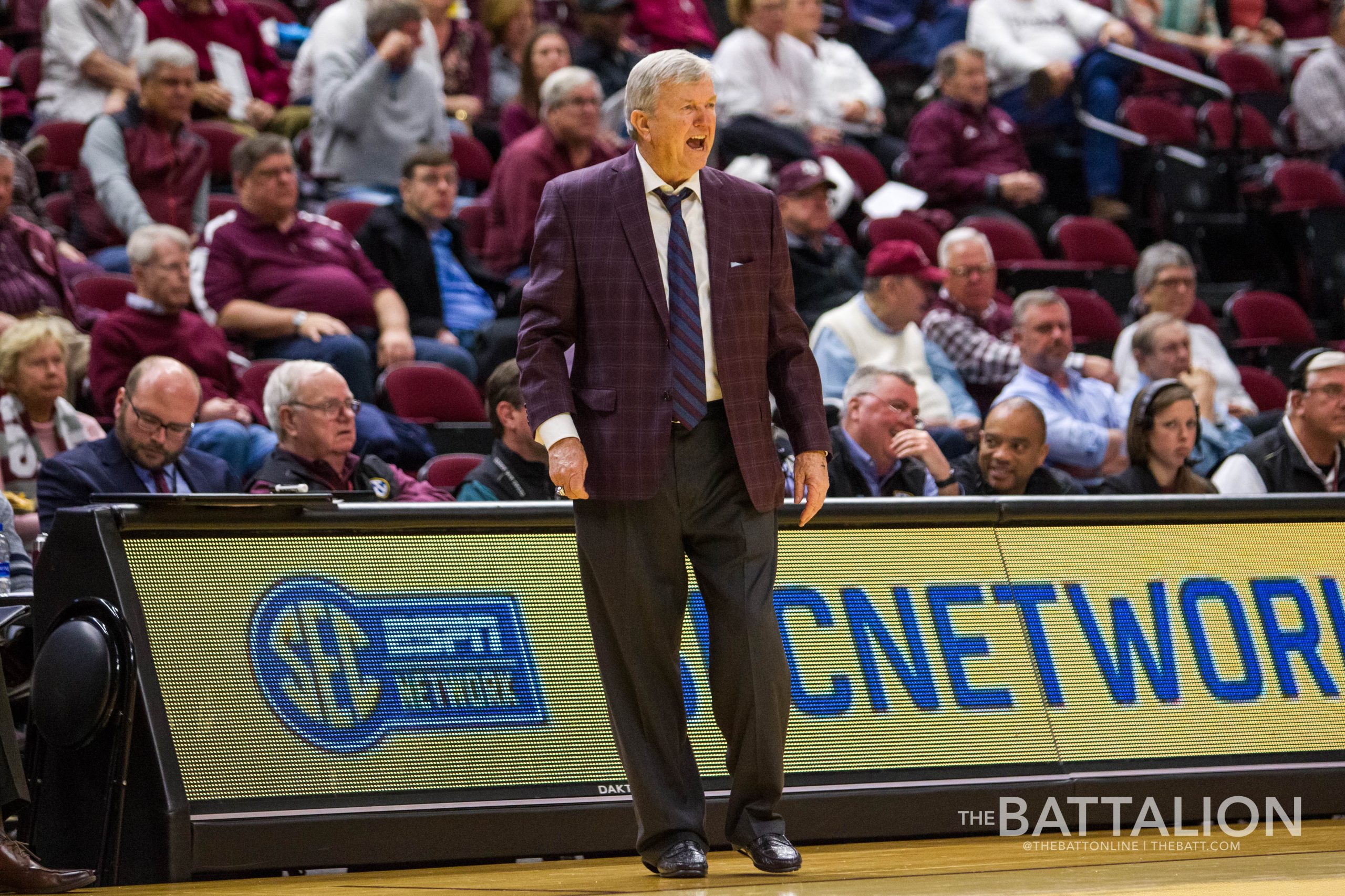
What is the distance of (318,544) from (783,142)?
16.8 feet

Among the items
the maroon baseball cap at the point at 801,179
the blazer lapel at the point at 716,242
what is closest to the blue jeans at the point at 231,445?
the blazer lapel at the point at 716,242

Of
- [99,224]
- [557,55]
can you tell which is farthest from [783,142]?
[99,224]

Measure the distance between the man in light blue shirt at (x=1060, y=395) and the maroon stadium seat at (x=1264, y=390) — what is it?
166 cm

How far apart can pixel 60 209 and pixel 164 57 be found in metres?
0.96

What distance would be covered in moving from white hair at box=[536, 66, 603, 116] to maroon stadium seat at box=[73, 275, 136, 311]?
1.86m

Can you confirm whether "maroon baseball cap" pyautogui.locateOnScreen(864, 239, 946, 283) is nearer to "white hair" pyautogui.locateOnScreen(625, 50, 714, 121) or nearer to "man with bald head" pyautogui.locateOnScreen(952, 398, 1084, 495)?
"man with bald head" pyautogui.locateOnScreen(952, 398, 1084, 495)

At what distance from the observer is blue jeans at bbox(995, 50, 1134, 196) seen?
10.1 metres

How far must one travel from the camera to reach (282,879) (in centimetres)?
346

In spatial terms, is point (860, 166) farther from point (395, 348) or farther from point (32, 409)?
point (32, 409)

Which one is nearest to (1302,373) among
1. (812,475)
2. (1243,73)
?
(812,475)

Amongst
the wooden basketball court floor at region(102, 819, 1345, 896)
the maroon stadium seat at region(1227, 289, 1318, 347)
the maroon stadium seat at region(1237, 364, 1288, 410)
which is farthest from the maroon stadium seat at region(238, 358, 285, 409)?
the maroon stadium seat at region(1227, 289, 1318, 347)

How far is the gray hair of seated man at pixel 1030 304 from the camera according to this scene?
6578 millimetres

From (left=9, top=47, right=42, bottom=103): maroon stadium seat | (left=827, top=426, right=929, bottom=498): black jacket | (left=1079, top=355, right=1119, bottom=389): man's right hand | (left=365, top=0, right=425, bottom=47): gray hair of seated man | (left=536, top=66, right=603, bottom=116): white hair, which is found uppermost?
(left=365, top=0, right=425, bottom=47): gray hair of seated man

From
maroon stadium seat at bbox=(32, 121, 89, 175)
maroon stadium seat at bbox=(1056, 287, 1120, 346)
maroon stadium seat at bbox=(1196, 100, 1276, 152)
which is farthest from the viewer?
maroon stadium seat at bbox=(1196, 100, 1276, 152)
